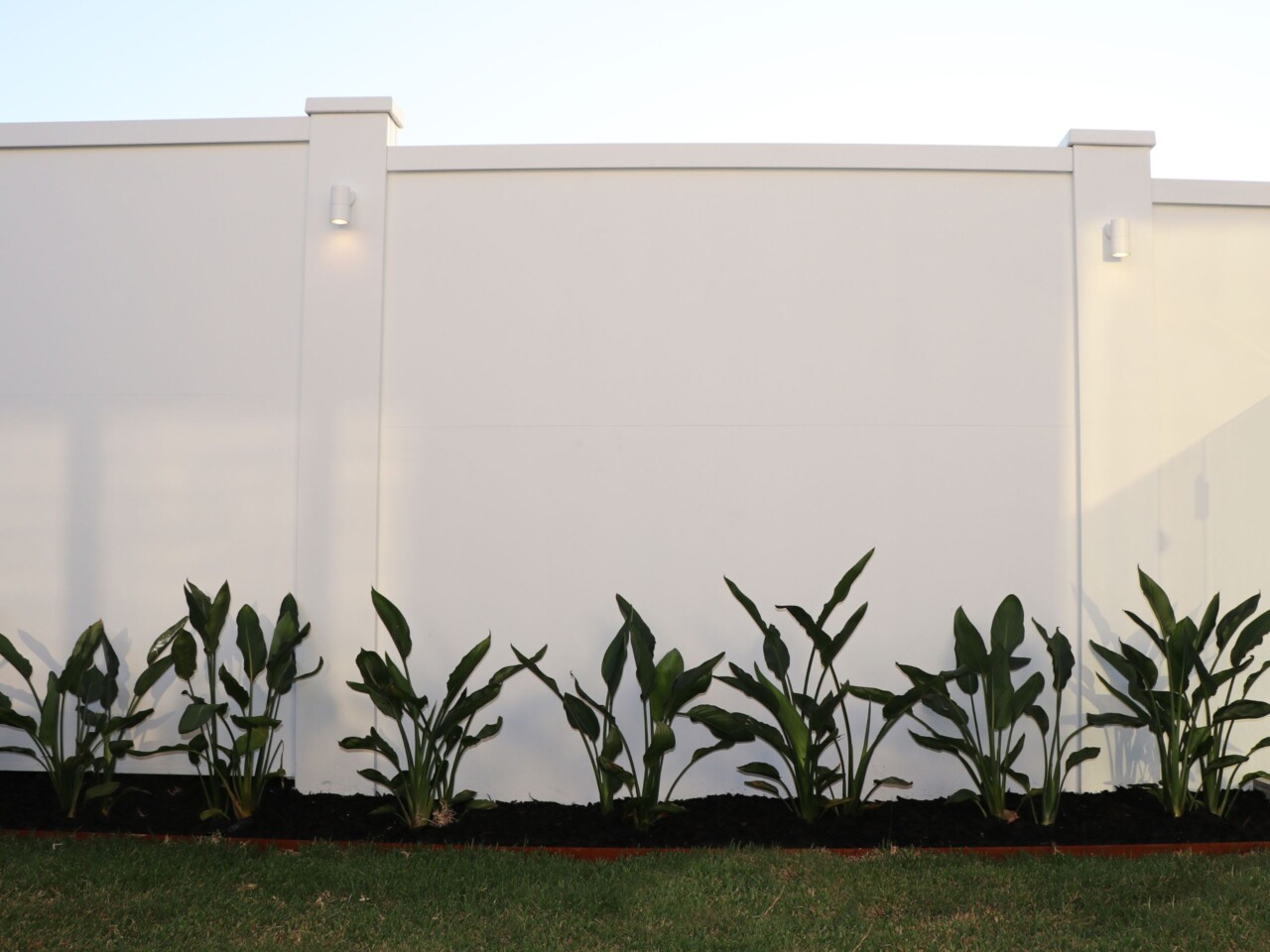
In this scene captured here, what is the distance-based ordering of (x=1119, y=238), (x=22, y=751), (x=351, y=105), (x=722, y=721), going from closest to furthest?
(x=722, y=721)
(x=22, y=751)
(x=1119, y=238)
(x=351, y=105)

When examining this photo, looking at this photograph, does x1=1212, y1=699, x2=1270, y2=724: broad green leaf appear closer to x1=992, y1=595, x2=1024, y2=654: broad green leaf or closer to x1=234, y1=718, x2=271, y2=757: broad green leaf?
x1=992, y1=595, x2=1024, y2=654: broad green leaf

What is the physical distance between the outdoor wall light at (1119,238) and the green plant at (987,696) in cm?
146

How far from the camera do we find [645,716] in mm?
3365

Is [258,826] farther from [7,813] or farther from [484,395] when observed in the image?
[484,395]

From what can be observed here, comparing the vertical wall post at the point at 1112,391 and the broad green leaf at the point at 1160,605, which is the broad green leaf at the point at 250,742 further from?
the broad green leaf at the point at 1160,605

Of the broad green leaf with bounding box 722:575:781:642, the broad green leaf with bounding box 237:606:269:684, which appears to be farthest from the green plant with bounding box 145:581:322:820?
the broad green leaf with bounding box 722:575:781:642

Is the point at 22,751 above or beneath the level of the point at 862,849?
above

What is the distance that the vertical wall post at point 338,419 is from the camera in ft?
12.3

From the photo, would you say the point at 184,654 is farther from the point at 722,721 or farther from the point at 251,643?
the point at 722,721

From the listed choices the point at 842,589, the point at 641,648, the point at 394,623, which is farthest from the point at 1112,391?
the point at 394,623

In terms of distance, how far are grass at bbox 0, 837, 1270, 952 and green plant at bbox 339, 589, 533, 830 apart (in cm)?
30

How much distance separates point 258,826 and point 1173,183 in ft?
14.1

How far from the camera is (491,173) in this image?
3918 millimetres

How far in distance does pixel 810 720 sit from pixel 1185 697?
1.36m
